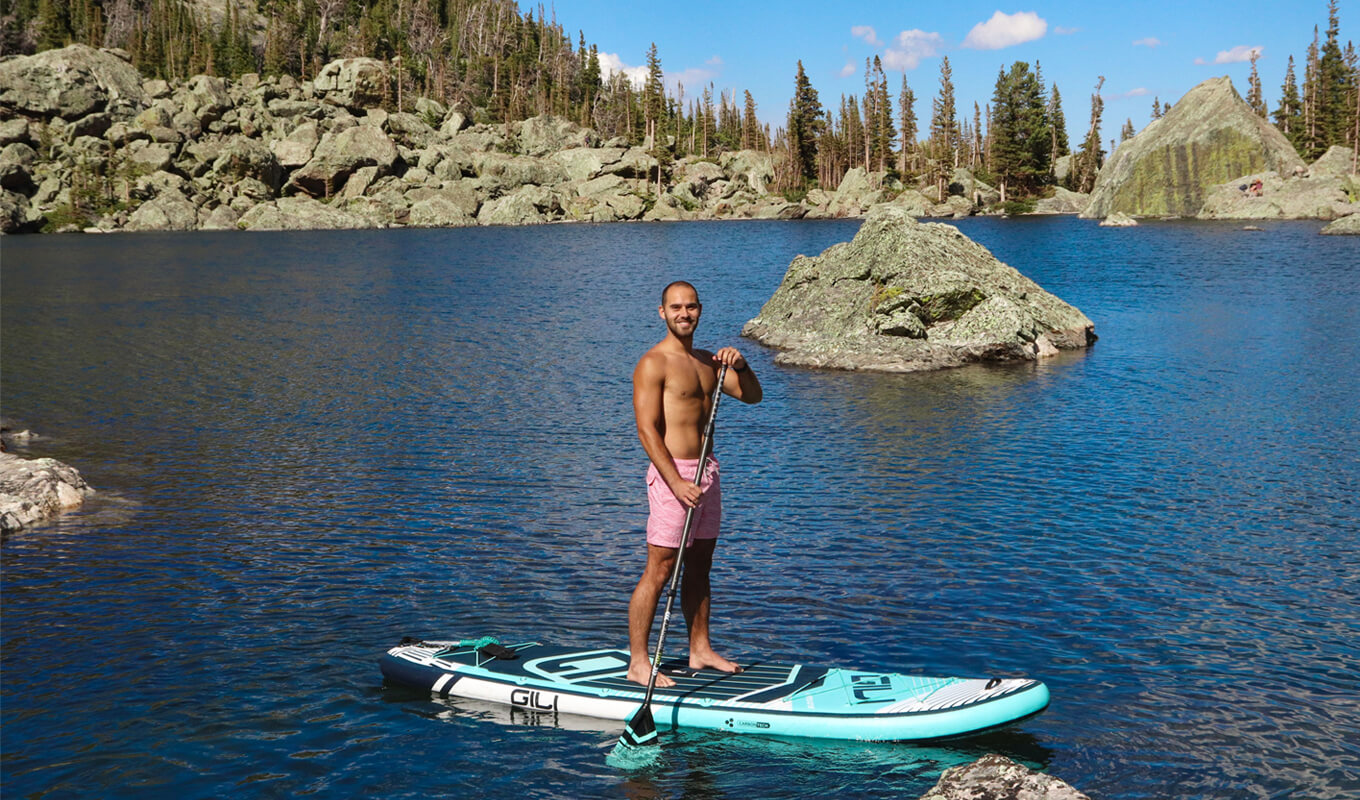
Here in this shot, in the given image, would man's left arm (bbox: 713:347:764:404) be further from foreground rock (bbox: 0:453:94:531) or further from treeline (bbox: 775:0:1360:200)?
treeline (bbox: 775:0:1360:200)

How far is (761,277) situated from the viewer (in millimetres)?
56969

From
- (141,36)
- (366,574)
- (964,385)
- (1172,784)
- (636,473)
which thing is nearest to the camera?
(1172,784)

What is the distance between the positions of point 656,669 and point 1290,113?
17176 centimetres

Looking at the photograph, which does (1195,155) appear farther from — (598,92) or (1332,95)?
(598,92)

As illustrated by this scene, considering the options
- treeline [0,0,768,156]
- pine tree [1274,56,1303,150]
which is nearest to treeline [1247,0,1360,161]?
pine tree [1274,56,1303,150]

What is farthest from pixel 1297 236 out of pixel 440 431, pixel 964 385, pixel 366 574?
pixel 366 574

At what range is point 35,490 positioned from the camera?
49.1 ft

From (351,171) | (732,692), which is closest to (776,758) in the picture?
(732,692)

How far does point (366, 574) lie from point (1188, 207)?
122 metres

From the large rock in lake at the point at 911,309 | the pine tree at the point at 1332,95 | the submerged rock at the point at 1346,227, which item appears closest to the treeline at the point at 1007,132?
the pine tree at the point at 1332,95

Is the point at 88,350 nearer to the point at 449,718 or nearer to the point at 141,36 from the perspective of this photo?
the point at 449,718

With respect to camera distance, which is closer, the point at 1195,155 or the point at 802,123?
the point at 1195,155

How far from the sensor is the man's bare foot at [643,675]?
28.2 feet

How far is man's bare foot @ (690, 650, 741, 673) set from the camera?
8953 mm
